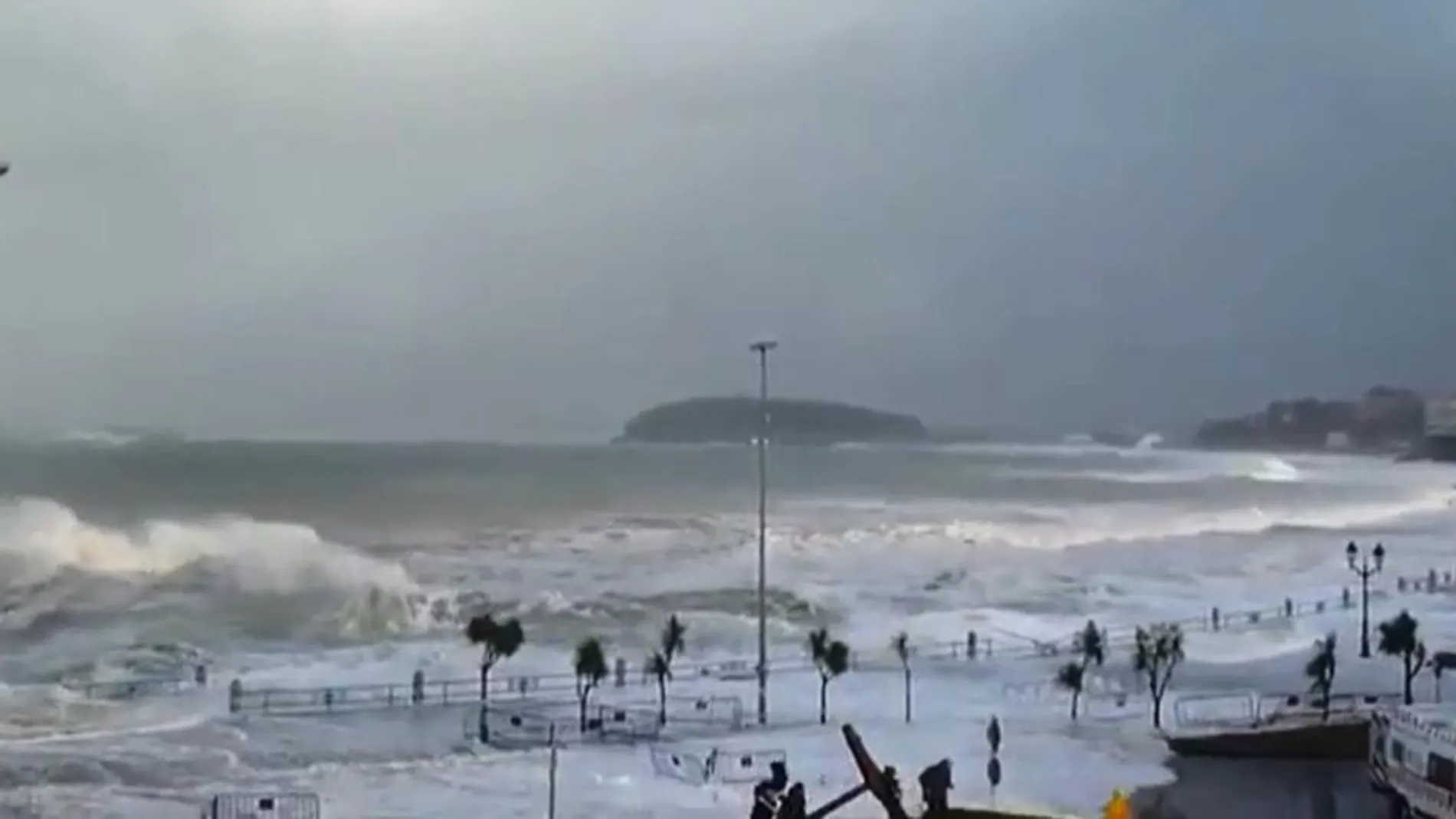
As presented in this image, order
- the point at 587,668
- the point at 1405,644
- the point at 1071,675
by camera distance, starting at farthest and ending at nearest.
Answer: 1. the point at 1405,644
2. the point at 1071,675
3. the point at 587,668

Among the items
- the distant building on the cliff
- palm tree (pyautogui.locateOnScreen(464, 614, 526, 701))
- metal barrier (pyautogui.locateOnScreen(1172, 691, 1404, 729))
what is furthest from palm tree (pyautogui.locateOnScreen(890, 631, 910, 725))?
the distant building on the cliff

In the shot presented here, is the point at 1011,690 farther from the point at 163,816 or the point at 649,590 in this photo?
the point at 163,816

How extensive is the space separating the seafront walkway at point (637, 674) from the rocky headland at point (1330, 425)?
1.63 feet

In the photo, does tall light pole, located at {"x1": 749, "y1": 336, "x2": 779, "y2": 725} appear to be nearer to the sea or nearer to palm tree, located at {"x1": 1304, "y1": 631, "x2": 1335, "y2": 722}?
the sea

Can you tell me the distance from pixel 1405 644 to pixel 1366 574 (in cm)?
30

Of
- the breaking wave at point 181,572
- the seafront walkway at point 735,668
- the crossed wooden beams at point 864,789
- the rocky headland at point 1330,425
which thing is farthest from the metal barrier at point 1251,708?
the breaking wave at point 181,572

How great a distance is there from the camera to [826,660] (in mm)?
5570

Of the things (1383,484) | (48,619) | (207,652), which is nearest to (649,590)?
(207,652)

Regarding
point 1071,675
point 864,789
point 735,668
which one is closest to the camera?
point 864,789

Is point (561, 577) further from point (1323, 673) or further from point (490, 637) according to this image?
point (1323, 673)

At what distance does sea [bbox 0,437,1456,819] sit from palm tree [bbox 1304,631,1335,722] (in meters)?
0.05

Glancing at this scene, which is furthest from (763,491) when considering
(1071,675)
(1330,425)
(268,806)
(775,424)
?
(1330,425)

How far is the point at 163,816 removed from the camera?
496 cm

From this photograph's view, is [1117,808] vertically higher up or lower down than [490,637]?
lower down
